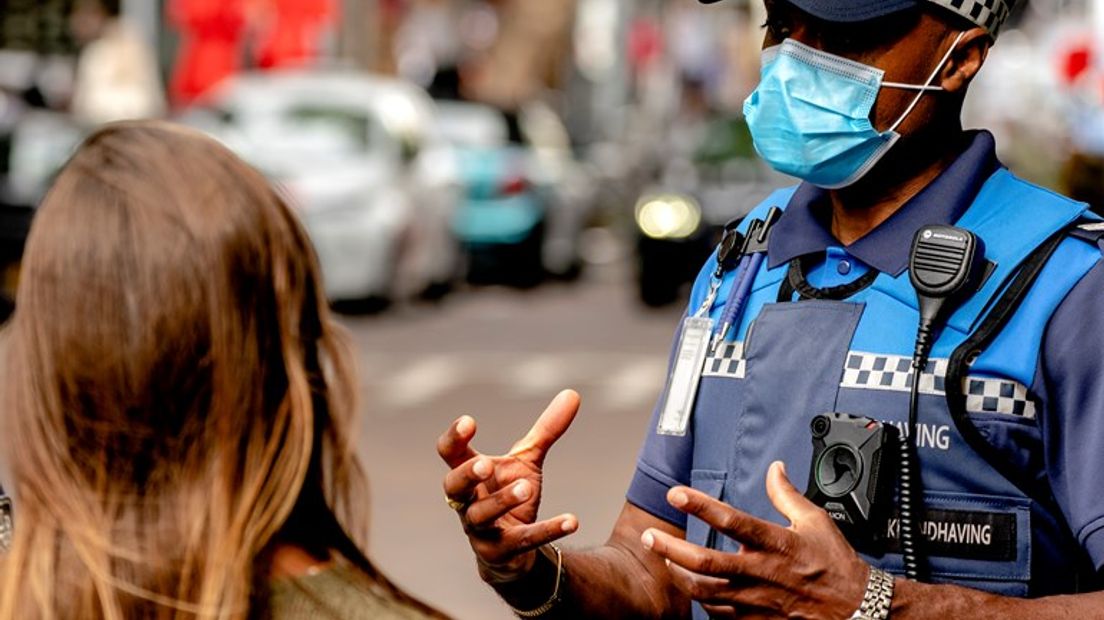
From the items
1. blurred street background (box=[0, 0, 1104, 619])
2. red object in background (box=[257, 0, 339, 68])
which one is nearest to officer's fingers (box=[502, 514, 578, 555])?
blurred street background (box=[0, 0, 1104, 619])

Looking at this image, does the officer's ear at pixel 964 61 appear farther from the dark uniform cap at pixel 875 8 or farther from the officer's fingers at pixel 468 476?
the officer's fingers at pixel 468 476

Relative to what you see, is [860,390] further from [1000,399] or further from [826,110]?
[826,110]

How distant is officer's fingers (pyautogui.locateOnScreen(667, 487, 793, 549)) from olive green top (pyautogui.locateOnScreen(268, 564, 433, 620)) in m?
0.35

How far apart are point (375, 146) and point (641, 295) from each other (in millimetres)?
3375

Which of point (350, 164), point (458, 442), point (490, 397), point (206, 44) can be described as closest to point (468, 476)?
point (458, 442)

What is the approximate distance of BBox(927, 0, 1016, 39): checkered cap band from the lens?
3002 millimetres

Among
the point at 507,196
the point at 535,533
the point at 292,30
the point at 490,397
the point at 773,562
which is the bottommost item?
the point at 507,196

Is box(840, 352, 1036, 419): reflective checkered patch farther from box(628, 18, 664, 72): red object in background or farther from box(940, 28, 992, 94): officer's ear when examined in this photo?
box(628, 18, 664, 72): red object in background

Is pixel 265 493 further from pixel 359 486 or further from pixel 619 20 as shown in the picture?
pixel 619 20

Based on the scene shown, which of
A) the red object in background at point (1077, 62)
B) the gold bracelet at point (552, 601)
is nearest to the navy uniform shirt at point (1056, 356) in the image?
the gold bracelet at point (552, 601)

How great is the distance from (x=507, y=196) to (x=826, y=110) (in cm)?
1878

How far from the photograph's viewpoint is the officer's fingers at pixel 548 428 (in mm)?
3029

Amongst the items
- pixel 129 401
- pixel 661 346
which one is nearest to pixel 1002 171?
pixel 129 401

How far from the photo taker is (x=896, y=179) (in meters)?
3.11
